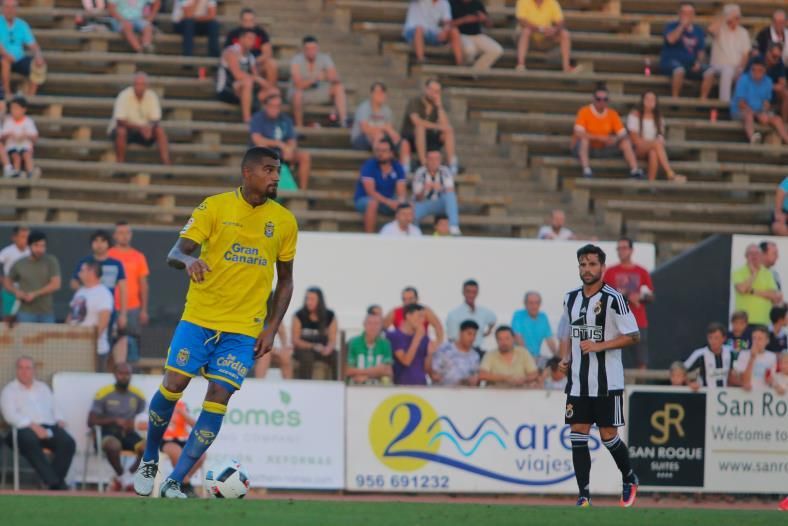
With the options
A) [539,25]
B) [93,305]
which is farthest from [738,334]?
[93,305]

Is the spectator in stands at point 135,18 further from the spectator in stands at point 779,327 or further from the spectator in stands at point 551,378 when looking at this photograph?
the spectator in stands at point 779,327

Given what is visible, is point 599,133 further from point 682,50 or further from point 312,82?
point 312,82

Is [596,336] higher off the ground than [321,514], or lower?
higher

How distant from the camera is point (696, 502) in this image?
58.5 ft

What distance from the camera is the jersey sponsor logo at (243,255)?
10.4 meters

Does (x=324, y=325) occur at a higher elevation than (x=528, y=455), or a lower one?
higher

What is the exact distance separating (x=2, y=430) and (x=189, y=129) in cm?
611

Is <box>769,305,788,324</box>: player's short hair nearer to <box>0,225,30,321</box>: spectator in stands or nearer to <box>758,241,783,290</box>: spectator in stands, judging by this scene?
<box>758,241,783,290</box>: spectator in stands

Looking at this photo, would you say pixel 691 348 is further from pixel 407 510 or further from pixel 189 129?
pixel 407 510

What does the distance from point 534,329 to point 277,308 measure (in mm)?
8331

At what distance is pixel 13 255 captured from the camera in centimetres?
1830

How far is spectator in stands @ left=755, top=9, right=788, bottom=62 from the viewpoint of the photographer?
80.2 feet

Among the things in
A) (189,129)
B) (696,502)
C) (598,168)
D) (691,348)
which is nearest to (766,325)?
(691,348)

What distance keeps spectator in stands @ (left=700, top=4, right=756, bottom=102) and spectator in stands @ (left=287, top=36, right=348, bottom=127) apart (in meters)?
6.01
